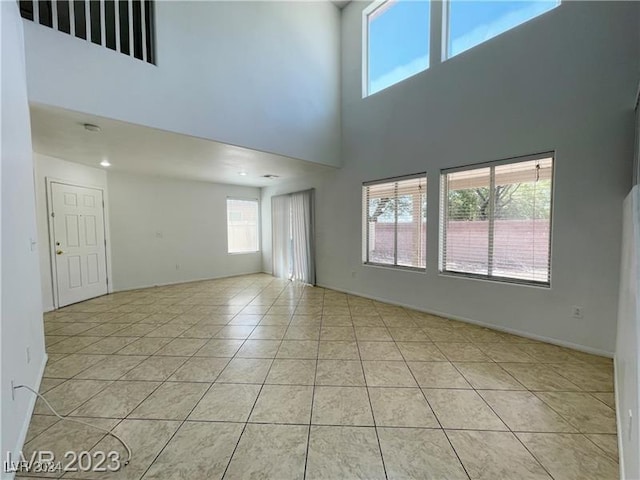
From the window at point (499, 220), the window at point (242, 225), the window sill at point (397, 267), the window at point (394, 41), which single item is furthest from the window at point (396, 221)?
the window at point (242, 225)

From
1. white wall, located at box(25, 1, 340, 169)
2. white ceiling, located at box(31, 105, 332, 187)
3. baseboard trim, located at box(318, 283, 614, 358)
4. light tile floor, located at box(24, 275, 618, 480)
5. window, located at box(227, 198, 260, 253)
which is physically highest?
white wall, located at box(25, 1, 340, 169)

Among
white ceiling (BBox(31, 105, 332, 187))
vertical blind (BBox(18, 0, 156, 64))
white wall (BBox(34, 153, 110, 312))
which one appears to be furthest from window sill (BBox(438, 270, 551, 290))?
white wall (BBox(34, 153, 110, 312))

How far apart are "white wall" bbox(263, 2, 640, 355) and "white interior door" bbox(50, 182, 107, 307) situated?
17.3 ft

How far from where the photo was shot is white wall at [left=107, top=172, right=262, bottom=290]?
5.44m

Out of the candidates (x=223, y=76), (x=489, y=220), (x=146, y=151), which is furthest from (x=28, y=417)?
(x=489, y=220)

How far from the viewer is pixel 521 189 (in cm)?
316

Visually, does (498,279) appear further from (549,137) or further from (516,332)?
(549,137)

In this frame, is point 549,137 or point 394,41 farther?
point 394,41

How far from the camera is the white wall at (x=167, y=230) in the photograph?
17.9 feet

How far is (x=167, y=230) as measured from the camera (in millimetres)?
6008

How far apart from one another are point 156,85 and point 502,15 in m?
4.13

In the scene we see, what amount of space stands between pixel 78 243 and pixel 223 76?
3788 millimetres

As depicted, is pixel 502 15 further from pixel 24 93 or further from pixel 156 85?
pixel 24 93

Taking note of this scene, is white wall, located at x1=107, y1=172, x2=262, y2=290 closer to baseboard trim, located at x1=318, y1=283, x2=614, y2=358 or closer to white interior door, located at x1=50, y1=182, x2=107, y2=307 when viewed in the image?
white interior door, located at x1=50, y1=182, x2=107, y2=307
